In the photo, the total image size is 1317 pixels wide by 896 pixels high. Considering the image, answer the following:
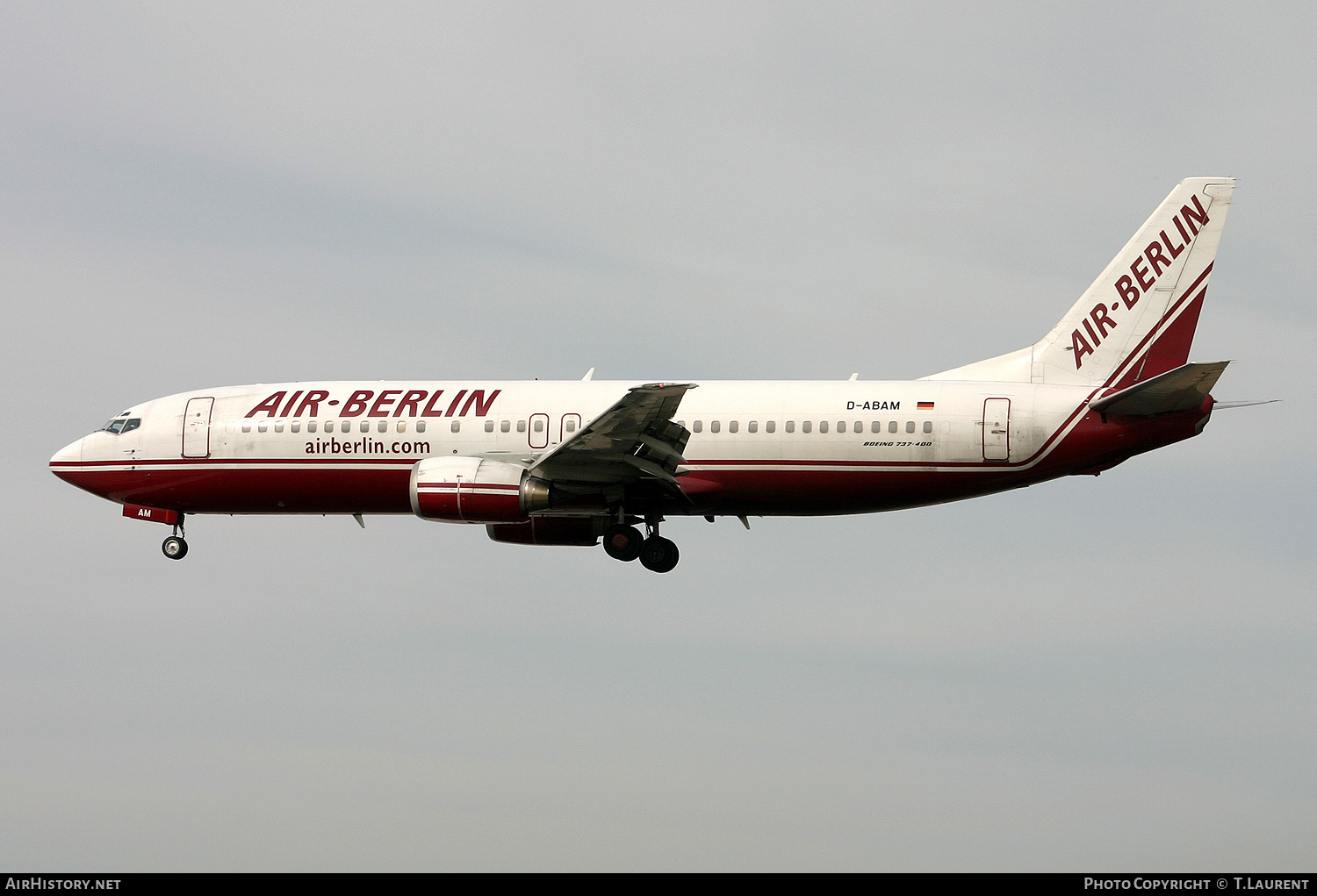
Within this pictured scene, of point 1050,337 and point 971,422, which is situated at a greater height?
point 1050,337

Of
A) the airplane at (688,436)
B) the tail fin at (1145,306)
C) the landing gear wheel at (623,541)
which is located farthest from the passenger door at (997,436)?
the landing gear wheel at (623,541)

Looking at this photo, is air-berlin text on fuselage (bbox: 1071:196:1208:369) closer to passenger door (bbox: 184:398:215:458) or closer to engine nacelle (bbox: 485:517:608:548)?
engine nacelle (bbox: 485:517:608:548)

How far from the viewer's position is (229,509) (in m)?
37.4

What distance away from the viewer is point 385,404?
3638 centimetres

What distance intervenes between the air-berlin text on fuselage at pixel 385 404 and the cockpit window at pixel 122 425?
348 centimetres

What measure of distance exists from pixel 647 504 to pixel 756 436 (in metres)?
3.22

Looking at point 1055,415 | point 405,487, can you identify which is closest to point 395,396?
point 405,487

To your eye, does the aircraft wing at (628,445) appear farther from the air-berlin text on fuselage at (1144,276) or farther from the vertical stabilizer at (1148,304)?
the air-berlin text on fuselage at (1144,276)

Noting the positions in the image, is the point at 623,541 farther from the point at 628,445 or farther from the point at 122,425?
the point at 122,425

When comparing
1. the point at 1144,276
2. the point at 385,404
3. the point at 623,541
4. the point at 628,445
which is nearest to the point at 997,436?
the point at 1144,276

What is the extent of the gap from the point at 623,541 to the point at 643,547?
563 millimetres

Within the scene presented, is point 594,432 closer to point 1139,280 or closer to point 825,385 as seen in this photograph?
point 825,385

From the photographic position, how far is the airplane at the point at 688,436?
32.8 metres

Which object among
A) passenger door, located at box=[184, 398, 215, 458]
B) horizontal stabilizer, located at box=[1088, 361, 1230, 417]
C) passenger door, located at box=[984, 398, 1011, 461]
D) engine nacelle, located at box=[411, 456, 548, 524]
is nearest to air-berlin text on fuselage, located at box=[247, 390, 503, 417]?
passenger door, located at box=[184, 398, 215, 458]
